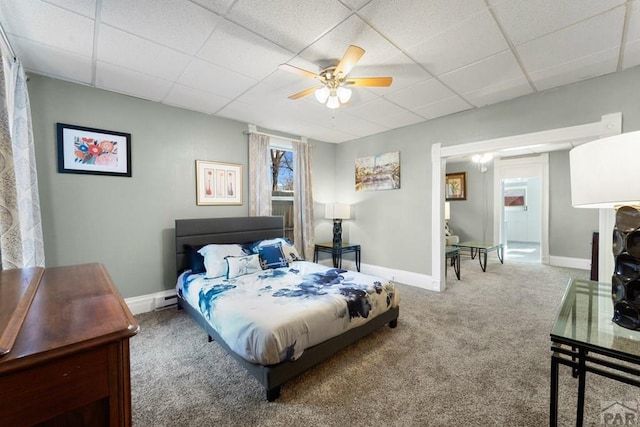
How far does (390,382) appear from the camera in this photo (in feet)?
6.47

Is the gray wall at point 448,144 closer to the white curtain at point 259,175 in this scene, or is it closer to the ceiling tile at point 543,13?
the ceiling tile at point 543,13

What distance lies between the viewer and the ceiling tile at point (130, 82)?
255 cm

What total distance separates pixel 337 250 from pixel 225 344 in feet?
9.22

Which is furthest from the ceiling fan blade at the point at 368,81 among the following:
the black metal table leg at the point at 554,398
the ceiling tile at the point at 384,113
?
the black metal table leg at the point at 554,398

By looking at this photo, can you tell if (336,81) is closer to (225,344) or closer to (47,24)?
(47,24)

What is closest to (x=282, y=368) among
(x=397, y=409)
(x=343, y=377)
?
(x=343, y=377)

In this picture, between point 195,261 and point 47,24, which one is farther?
point 195,261

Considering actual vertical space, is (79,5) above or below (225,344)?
above

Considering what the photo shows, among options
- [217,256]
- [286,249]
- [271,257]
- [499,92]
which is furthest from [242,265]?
[499,92]

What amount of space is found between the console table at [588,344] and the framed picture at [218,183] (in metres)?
3.74

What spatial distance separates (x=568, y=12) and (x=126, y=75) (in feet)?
12.1

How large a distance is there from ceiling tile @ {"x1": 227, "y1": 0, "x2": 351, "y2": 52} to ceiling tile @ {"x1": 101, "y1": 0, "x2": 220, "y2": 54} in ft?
0.76

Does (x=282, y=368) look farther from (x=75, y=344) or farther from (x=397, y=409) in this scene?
(x=75, y=344)

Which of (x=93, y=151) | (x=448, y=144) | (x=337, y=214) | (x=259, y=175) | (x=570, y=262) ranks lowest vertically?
(x=570, y=262)
